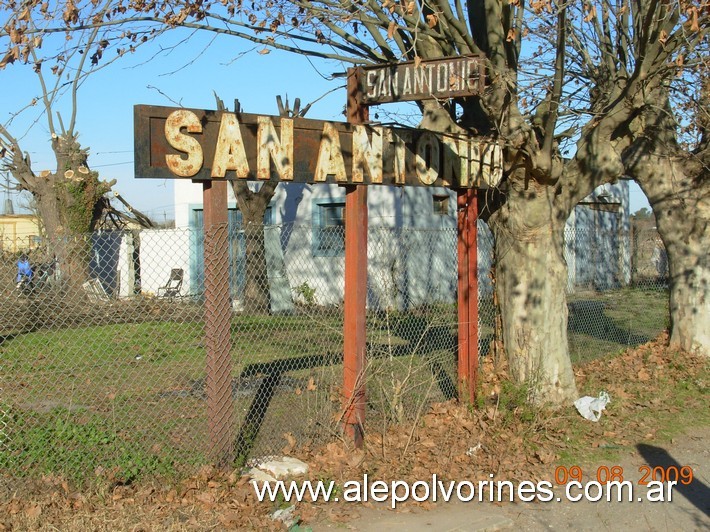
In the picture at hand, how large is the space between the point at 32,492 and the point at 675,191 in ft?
28.4

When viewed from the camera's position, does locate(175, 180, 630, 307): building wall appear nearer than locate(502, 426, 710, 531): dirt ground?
No

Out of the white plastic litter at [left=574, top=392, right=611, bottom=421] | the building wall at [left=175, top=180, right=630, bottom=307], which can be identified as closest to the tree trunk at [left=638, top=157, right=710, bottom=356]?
the white plastic litter at [left=574, top=392, right=611, bottom=421]

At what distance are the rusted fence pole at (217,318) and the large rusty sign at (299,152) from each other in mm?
239

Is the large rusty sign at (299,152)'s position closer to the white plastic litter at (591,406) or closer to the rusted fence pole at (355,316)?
the rusted fence pole at (355,316)

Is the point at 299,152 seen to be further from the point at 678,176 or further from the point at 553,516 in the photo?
the point at 678,176

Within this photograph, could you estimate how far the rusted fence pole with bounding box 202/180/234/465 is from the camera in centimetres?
540

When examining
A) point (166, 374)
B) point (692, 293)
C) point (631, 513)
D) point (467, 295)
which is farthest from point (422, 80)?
point (692, 293)

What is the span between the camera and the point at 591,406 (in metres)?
7.55

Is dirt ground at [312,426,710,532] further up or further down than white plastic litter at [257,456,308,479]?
further down

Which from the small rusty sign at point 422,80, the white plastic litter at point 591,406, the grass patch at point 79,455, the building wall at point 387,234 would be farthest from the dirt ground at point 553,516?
the building wall at point 387,234

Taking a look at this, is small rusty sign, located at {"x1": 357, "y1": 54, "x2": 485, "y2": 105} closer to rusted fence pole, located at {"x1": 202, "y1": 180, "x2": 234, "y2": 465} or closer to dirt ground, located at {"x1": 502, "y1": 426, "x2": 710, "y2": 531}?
rusted fence pole, located at {"x1": 202, "y1": 180, "x2": 234, "y2": 465}

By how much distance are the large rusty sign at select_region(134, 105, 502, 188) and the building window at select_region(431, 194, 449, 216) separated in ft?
34.4

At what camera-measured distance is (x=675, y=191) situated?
10.2 m

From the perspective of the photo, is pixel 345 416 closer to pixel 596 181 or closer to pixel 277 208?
pixel 596 181
